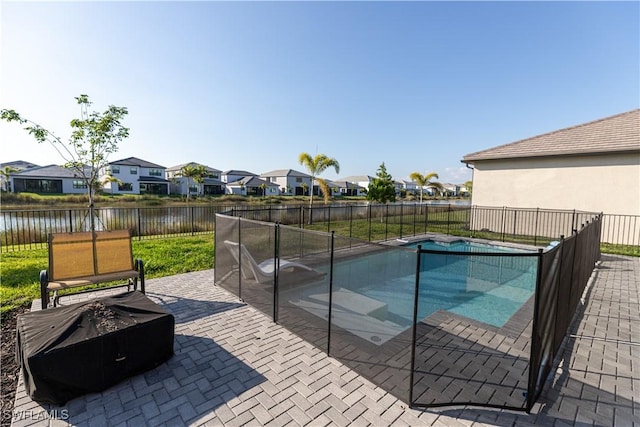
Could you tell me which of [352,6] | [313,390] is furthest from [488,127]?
[313,390]

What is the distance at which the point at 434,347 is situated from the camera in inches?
150

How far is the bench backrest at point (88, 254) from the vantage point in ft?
14.2

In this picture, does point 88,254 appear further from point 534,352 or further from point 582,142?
point 582,142

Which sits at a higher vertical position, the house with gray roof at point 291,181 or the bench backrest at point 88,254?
the house with gray roof at point 291,181

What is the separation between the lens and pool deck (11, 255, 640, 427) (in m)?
2.52

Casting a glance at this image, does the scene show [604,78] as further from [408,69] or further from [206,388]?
[206,388]

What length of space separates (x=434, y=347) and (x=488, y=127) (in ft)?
63.7

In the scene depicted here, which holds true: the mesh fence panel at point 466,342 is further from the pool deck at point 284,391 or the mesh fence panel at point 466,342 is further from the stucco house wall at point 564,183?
the stucco house wall at point 564,183

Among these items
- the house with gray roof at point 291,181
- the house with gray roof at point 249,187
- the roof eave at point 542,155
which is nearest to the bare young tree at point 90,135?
the roof eave at point 542,155

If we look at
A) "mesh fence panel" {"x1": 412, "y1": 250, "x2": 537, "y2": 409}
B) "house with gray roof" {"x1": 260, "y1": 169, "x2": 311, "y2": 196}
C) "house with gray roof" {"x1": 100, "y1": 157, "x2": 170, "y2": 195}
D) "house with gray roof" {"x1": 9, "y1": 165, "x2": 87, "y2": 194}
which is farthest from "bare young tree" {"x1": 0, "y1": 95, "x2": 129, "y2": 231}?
"house with gray roof" {"x1": 260, "y1": 169, "x2": 311, "y2": 196}

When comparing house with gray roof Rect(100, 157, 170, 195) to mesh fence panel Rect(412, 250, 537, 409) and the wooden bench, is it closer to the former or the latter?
the wooden bench

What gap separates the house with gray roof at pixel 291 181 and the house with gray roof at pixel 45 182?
116 feet

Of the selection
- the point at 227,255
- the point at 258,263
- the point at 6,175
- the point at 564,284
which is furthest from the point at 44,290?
the point at 6,175

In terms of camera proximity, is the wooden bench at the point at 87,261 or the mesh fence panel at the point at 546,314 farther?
the wooden bench at the point at 87,261
